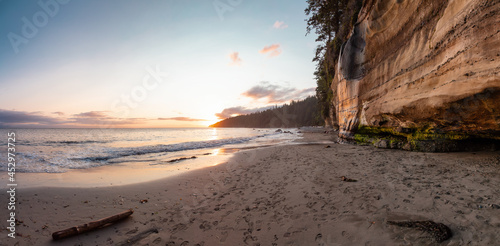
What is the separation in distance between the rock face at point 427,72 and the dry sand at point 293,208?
128 cm

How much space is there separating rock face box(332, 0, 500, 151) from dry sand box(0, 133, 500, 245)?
1.28 m

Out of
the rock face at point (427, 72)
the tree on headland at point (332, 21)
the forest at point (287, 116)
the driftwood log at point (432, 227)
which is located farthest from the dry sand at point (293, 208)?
the forest at point (287, 116)

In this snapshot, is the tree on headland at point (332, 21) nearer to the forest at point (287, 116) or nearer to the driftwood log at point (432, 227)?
the driftwood log at point (432, 227)

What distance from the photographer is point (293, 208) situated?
12.4 ft

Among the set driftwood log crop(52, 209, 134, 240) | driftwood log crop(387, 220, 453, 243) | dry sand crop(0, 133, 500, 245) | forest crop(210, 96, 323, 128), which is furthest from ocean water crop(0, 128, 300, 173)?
forest crop(210, 96, 323, 128)

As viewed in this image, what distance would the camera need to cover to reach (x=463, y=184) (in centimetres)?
382

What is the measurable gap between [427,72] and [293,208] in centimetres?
590

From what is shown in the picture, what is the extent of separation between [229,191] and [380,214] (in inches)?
135

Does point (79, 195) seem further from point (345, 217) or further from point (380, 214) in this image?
point (380, 214)

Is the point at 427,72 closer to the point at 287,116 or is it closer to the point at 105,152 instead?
the point at 105,152

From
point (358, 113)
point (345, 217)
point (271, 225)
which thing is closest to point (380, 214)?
point (345, 217)

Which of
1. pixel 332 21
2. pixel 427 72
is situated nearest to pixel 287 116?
pixel 332 21

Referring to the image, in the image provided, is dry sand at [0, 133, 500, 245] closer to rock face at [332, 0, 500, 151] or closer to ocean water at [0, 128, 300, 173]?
rock face at [332, 0, 500, 151]

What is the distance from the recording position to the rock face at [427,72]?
399cm
